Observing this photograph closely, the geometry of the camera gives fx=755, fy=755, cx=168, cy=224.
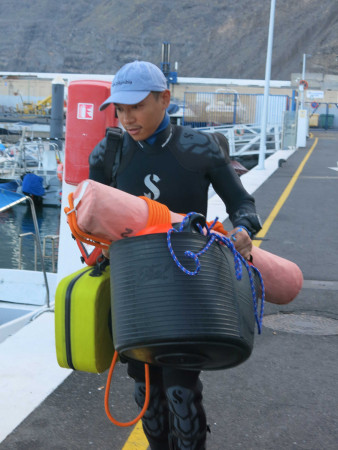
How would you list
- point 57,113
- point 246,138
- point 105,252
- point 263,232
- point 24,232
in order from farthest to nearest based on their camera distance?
point 246,138 → point 57,113 → point 24,232 → point 263,232 → point 105,252

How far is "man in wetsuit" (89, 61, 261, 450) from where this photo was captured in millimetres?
3133

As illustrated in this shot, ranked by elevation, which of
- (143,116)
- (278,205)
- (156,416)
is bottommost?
(278,205)

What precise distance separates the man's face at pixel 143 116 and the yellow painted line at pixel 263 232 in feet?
5.55

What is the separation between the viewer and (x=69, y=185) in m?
5.84

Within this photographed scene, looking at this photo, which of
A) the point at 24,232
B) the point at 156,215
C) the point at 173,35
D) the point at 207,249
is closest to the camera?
the point at 207,249

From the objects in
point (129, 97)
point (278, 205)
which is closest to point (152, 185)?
point (129, 97)

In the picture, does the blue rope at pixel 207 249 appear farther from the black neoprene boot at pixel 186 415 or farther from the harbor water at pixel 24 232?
the harbor water at pixel 24 232

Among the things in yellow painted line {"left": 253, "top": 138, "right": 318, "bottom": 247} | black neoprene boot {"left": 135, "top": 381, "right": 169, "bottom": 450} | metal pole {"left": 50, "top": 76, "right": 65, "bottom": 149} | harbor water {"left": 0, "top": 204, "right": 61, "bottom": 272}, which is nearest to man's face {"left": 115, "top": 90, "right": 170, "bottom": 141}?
black neoprene boot {"left": 135, "top": 381, "right": 169, "bottom": 450}

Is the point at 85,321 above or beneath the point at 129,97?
beneath

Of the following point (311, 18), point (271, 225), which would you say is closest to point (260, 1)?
point (311, 18)

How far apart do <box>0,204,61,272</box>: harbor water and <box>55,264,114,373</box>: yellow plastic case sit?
15.6m

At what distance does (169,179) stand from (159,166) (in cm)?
7

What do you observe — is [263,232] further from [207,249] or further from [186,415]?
[207,249]

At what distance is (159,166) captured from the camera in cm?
327
